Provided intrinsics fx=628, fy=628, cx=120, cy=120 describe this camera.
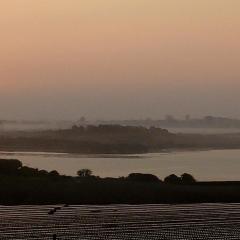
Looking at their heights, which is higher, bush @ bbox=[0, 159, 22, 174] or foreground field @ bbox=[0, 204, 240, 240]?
bush @ bbox=[0, 159, 22, 174]

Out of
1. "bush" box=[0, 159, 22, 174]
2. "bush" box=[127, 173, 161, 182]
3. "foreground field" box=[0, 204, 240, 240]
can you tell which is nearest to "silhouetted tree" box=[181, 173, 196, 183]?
"bush" box=[127, 173, 161, 182]

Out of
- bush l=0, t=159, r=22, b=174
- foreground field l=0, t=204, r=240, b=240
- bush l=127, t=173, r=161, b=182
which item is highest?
bush l=0, t=159, r=22, b=174

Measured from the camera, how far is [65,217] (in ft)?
14.2

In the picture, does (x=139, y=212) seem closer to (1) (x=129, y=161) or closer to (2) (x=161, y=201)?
(2) (x=161, y=201)

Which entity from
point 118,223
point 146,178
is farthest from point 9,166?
point 118,223

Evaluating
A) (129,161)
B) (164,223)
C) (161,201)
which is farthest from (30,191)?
(129,161)

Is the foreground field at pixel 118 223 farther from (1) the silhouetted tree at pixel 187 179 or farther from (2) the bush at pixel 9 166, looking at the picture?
(2) the bush at pixel 9 166

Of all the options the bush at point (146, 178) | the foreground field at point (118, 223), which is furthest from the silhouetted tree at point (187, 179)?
the foreground field at point (118, 223)

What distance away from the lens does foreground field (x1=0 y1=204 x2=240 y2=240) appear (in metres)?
3.88

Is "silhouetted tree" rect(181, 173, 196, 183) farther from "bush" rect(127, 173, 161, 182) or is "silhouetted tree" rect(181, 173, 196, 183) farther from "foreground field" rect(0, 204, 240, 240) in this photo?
"foreground field" rect(0, 204, 240, 240)

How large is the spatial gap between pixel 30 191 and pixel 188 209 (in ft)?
6.53

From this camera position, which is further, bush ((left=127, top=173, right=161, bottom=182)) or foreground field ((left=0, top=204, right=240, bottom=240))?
bush ((left=127, top=173, right=161, bottom=182))

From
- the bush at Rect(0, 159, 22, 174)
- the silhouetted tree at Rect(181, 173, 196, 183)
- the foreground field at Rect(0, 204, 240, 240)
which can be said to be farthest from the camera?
the bush at Rect(0, 159, 22, 174)

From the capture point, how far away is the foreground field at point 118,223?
388 cm
